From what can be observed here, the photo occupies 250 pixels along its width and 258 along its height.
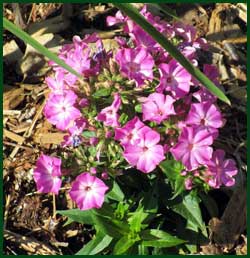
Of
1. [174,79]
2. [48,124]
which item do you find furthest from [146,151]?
[48,124]

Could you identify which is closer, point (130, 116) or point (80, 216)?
point (130, 116)

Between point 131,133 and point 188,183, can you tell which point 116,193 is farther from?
point 131,133

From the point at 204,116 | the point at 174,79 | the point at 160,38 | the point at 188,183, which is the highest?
the point at 160,38

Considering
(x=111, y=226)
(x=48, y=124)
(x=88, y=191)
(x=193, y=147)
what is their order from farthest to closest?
(x=48, y=124) < (x=111, y=226) < (x=88, y=191) < (x=193, y=147)

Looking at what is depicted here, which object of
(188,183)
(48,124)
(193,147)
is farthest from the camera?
(48,124)

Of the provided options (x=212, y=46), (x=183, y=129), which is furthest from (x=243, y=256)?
(x=212, y=46)

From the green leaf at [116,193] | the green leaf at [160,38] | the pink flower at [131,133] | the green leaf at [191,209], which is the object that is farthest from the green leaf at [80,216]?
the green leaf at [160,38]

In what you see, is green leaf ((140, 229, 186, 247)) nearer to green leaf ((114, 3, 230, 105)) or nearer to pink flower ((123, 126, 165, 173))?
pink flower ((123, 126, 165, 173))

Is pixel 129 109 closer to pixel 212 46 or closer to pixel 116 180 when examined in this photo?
pixel 116 180
